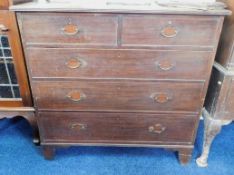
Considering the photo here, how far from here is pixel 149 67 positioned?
1.19m

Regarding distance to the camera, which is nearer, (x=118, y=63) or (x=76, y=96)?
(x=118, y=63)

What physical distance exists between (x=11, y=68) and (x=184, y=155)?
1.14 meters

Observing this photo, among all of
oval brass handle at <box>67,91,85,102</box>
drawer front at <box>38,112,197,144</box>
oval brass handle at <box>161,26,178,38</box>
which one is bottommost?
drawer front at <box>38,112,197,144</box>

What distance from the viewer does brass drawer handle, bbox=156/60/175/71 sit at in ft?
3.86

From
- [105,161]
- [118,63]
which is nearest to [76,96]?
[118,63]

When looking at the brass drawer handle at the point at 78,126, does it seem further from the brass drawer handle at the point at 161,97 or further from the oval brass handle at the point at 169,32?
the oval brass handle at the point at 169,32

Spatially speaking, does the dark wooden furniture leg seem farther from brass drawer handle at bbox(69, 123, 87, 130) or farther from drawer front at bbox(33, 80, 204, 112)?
brass drawer handle at bbox(69, 123, 87, 130)

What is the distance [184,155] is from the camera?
147 cm

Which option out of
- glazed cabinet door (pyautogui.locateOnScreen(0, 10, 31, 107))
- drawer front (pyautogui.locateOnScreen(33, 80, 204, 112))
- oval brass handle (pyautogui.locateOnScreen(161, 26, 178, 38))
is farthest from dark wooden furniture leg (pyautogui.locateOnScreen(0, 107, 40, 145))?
oval brass handle (pyautogui.locateOnScreen(161, 26, 178, 38))

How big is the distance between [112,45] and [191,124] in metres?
0.64

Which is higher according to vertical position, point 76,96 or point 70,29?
point 70,29

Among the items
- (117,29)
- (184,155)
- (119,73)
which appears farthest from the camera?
(184,155)

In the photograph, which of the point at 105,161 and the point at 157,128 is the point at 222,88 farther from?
the point at 105,161

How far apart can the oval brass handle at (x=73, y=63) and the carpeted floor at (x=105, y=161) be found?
2.18 ft
